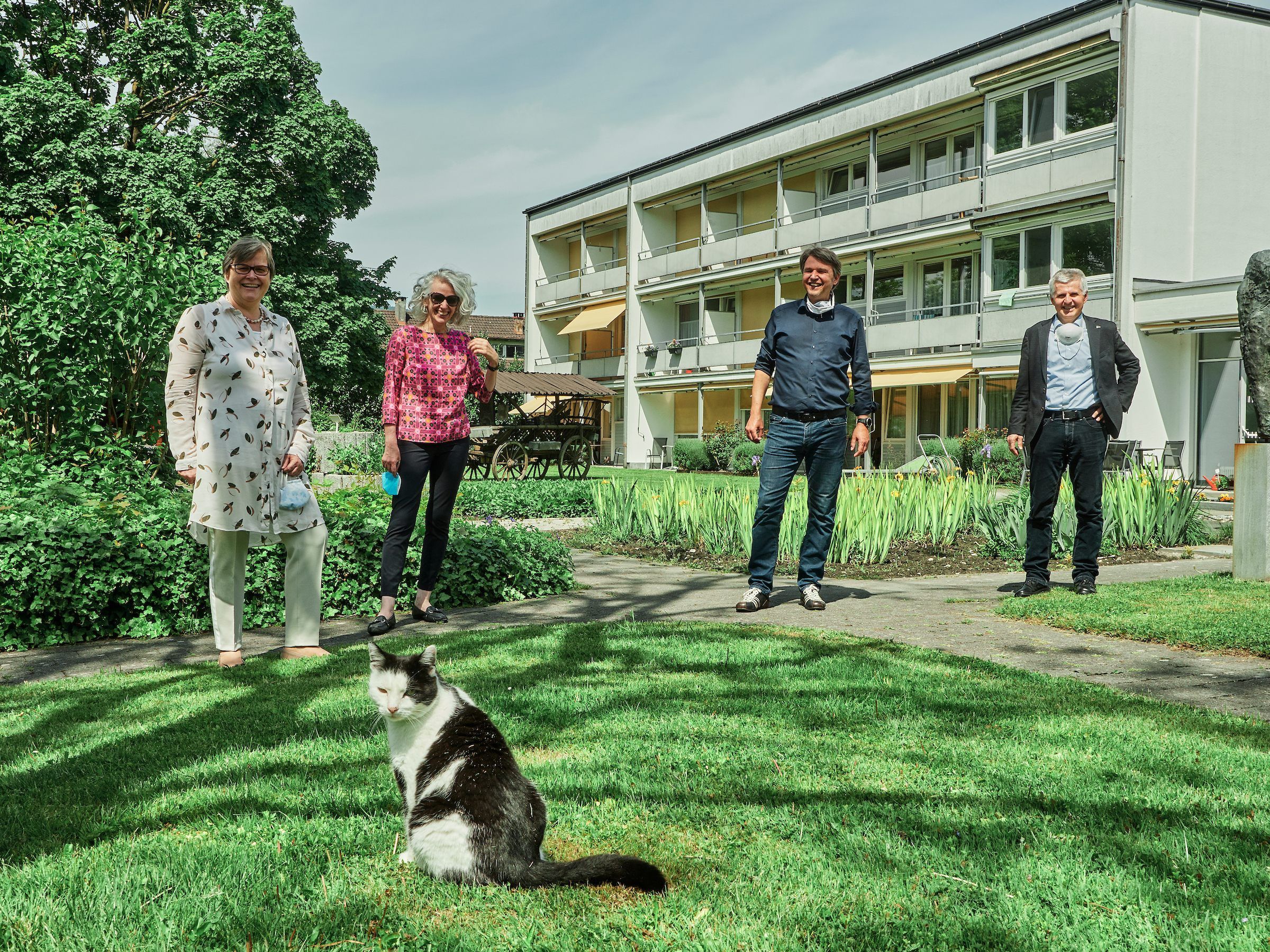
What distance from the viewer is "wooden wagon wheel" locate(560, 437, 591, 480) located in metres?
20.1

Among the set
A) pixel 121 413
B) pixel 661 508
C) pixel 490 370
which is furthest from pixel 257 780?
pixel 661 508

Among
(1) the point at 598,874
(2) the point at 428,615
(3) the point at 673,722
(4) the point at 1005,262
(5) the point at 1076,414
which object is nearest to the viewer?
(1) the point at 598,874

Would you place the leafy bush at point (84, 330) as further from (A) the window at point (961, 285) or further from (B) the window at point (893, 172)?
(B) the window at point (893, 172)

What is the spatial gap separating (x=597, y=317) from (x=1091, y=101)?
757 inches

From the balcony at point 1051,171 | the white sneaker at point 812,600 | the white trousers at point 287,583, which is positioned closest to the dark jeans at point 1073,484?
the white sneaker at point 812,600

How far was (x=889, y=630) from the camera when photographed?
4.97 metres

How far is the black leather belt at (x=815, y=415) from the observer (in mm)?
5543

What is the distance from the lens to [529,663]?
4.06 m

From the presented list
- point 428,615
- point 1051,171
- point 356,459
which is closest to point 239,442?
point 428,615

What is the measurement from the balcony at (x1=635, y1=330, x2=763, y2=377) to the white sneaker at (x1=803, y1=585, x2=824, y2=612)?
928 inches

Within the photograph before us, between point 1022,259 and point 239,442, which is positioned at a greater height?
point 1022,259

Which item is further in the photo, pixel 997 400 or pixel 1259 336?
pixel 997 400

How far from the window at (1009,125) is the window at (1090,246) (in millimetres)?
2550

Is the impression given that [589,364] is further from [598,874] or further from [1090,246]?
[598,874]
